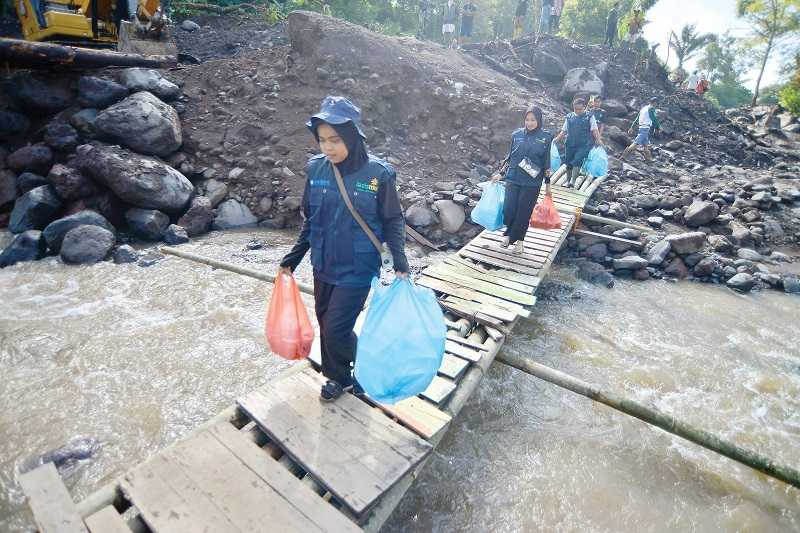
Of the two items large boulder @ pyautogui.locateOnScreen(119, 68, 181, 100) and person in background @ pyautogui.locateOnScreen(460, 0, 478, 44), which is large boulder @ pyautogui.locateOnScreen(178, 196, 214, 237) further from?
person in background @ pyautogui.locateOnScreen(460, 0, 478, 44)

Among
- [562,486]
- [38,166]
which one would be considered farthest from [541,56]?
[562,486]

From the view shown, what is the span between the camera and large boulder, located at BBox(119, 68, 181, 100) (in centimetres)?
729

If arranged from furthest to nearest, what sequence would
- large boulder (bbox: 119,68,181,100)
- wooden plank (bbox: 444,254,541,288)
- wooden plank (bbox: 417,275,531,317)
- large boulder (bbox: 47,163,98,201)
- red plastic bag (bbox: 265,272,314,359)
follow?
large boulder (bbox: 119,68,181,100) < large boulder (bbox: 47,163,98,201) < wooden plank (bbox: 444,254,541,288) < wooden plank (bbox: 417,275,531,317) < red plastic bag (bbox: 265,272,314,359)

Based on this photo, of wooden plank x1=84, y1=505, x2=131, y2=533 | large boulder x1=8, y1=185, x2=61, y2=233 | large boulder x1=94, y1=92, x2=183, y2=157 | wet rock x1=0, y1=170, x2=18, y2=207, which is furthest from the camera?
large boulder x1=94, y1=92, x2=183, y2=157

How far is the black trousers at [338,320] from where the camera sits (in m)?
2.32

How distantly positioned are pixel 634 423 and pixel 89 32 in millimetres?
10506

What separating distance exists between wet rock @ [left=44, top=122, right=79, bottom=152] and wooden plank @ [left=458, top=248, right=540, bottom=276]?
19.4 feet

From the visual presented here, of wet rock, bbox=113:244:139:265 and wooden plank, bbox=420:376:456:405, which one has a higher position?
wooden plank, bbox=420:376:456:405

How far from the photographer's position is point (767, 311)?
5.34 meters

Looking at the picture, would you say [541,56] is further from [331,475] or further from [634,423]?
[331,475]

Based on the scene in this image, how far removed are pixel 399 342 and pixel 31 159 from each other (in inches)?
274

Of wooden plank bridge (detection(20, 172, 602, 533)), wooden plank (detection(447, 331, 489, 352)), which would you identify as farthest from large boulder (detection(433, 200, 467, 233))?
wooden plank bridge (detection(20, 172, 602, 533))

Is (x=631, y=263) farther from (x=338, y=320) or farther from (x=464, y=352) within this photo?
(x=338, y=320)

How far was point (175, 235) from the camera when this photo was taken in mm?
6023
